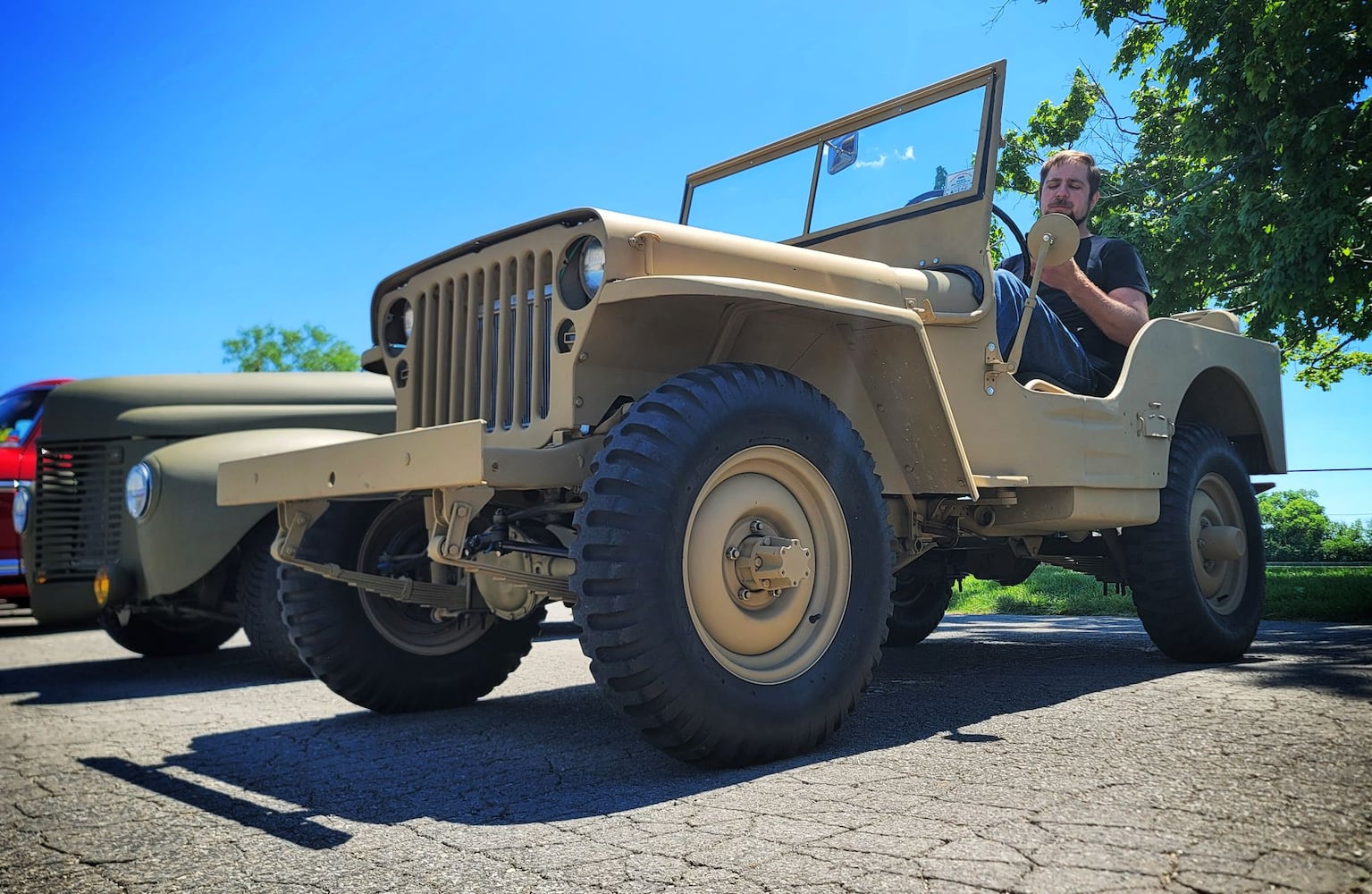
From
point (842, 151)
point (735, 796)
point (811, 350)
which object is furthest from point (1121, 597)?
point (735, 796)

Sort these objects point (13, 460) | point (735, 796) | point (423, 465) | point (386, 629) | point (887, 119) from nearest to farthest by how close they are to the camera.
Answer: point (735, 796) < point (423, 465) < point (386, 629) < point (887, 119) < point (13, 460)

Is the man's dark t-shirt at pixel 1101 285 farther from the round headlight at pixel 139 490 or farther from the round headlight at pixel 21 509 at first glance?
the round headlight at pixel 21 509

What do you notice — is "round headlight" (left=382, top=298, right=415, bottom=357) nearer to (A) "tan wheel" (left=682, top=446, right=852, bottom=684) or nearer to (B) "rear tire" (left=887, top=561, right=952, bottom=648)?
(A) "tan wheel" (left=682, top=446, right=852, bottom=684)

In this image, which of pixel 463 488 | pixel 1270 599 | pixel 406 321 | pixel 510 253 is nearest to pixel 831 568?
pixel 463 488

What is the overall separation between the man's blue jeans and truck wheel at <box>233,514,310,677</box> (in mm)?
3507

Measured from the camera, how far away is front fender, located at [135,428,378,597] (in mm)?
5125

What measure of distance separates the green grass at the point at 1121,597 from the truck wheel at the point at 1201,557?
142 centimetres

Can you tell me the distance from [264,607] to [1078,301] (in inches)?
162

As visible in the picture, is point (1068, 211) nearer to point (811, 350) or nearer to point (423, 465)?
point (811, 350)

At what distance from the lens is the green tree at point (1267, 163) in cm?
927

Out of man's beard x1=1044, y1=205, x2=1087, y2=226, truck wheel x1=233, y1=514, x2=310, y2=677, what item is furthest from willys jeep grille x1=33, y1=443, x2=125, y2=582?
man's beard x1=1044, y1=205, x2=1087, y2=226

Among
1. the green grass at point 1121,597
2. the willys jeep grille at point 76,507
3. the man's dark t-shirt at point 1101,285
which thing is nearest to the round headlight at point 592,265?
the man's dark t-shirt at point 1101,285

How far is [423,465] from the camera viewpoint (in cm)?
286

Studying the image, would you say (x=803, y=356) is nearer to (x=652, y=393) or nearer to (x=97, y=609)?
(x=652, y=393)
